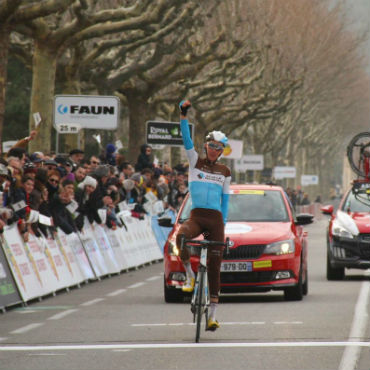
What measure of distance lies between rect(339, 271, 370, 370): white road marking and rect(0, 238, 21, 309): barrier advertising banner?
421 centimetres

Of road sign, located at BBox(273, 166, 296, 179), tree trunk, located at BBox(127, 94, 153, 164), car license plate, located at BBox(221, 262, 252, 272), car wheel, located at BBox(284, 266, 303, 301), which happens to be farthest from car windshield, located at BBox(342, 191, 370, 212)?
road sign, located at BBox(273, 166, 296, 179)

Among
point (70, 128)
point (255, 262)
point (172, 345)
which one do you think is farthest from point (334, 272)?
point (172, 345)

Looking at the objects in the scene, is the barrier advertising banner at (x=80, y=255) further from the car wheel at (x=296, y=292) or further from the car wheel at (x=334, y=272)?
the car wheel at (x=296, y=292)

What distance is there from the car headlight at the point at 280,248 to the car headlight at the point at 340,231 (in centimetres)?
448

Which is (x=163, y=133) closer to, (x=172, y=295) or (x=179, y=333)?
(x=172, y=295)

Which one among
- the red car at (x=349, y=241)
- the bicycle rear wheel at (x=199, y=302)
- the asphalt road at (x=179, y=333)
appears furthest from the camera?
the red car at (x=349, y=241)

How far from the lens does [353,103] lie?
109250mm

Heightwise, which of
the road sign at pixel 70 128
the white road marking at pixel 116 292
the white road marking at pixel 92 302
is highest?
the road sign at pixel 70 128

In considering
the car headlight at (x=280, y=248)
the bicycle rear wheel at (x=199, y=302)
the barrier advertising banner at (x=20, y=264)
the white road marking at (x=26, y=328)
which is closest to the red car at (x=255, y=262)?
the car headlight at (x=280, y=248)

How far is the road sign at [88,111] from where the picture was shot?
91.4ft

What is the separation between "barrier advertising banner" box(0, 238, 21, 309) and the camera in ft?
53.2

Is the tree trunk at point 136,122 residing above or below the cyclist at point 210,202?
above

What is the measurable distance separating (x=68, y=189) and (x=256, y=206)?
11.0 ft

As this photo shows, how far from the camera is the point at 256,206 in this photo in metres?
18.3
